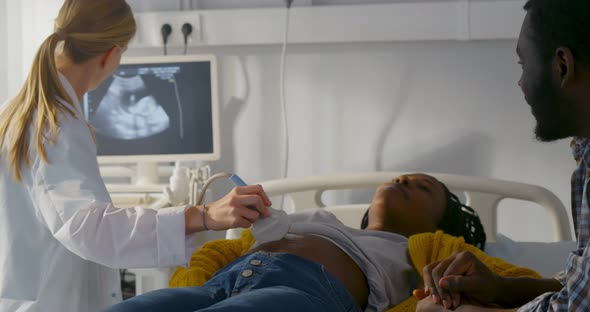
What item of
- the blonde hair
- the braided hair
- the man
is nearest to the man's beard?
the man

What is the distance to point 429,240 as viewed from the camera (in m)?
1.94

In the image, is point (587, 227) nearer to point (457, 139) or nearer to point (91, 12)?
point (91, 12)

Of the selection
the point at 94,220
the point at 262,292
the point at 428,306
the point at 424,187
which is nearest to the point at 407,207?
the point at 424,187

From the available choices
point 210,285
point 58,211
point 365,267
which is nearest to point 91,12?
point 58,211

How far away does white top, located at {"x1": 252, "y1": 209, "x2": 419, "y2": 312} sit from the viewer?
1824 mm

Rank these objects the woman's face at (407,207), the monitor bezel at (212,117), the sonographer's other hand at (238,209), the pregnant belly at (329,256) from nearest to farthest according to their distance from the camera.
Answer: the sonographer's other hand at (238,209)
the pregnant belly at (329,256)
the woman's face at (407,207)
the monitor bezel at (212,117)

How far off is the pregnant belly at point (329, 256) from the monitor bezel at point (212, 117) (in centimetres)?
124

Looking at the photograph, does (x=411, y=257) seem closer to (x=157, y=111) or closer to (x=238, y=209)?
(x=238, y=209)

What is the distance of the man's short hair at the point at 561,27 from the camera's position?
3.76ft

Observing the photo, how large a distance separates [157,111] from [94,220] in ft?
4.92

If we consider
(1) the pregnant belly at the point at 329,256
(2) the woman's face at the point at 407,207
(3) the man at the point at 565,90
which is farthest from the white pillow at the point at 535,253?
(3) the man at the point at 565,90

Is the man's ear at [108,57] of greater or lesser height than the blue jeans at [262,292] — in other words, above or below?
above

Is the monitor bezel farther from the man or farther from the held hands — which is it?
the man

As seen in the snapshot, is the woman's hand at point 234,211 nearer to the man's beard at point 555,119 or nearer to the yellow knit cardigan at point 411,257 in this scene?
the yellow knit cardigan at point 411,257
